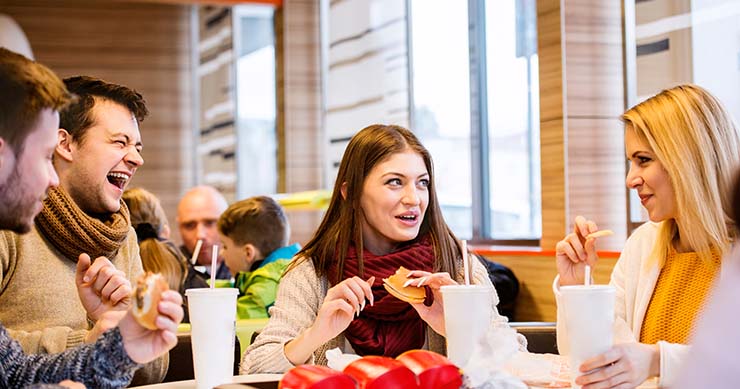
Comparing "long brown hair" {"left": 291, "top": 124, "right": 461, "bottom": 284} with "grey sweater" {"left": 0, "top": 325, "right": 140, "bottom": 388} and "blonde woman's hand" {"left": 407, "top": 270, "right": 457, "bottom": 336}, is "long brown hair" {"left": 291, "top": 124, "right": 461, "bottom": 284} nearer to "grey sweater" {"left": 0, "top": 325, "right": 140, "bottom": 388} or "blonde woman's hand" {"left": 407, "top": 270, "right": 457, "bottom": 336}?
"blonde woman's hand" {"left": 407, "top": 270, "right": 457, "bottom": 336}

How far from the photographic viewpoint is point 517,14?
221 inches

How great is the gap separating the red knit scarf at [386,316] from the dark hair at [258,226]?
6.13ft

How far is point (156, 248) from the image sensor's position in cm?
443

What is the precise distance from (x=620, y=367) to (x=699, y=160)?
869mm

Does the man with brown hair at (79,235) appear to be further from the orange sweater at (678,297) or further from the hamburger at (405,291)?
the orange sweater at (678,297)

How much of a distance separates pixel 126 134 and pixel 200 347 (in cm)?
99

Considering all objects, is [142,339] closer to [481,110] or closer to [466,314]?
[466,314]

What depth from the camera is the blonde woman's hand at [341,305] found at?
2.26m

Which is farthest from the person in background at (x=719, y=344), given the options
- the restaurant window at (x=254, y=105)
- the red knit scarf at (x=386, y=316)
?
the restaurant window at (x=254, y=105)

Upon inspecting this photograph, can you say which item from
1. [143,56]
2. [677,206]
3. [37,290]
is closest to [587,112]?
[677,206]

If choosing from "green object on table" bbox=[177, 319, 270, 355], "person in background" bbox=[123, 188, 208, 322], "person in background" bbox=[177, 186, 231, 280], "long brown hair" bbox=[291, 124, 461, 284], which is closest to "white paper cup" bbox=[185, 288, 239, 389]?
"long brown hair" bbox=[291, 124, 461, 284]

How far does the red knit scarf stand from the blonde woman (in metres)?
0.43

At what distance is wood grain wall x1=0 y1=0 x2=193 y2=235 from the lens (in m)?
10.1

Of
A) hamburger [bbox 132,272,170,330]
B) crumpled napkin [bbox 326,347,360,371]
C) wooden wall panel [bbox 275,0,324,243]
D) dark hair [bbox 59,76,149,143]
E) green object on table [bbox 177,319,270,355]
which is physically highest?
wooden wall panel [bbox 275,0,324,243]
